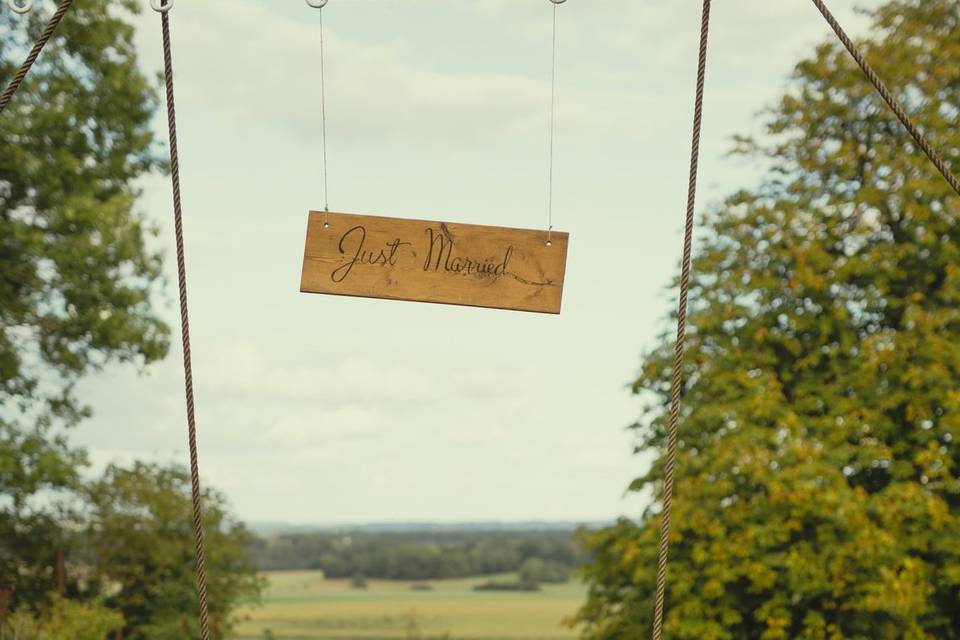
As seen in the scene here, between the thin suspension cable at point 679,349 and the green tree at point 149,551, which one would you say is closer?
the thin suspension cable at point 679,349

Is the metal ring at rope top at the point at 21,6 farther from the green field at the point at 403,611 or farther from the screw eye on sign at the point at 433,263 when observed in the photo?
the green field at the point at 403,611

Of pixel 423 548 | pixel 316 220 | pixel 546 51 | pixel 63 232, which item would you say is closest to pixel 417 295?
pixel 316 220

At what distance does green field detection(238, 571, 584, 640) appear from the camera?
2241cm

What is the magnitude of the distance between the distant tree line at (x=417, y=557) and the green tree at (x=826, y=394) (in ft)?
70.2

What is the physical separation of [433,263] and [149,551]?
37.8 ft

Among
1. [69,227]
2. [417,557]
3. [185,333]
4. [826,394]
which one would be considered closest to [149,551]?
[69,227]

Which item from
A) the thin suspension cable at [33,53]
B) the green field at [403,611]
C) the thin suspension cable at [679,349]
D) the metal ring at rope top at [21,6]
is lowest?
the green field at [403,611]

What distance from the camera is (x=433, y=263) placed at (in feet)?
11.0

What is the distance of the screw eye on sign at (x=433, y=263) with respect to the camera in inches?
132

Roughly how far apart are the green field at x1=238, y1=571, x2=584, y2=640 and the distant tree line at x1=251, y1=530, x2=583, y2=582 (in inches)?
14.6

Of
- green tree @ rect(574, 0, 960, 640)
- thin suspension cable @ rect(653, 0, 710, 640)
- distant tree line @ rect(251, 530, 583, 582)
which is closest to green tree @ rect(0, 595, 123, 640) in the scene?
green tree @ rect(574, 0, 960, 640)

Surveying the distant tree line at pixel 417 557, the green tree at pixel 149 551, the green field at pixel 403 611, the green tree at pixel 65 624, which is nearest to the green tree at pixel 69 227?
the green tree at pixel 65 624

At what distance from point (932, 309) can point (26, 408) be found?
720 centimetres

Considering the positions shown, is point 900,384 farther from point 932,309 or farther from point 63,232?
point 63,232
